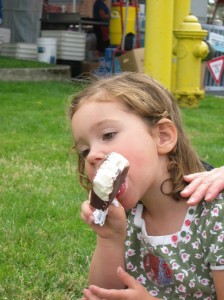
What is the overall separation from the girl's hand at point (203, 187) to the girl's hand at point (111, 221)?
184 millimetres

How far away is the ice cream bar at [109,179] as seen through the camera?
1676 millimetres

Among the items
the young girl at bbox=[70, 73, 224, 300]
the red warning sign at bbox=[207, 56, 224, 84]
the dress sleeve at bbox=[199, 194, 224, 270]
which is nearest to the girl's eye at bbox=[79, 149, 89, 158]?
the young girl at bbox=[70, 73, 224, 300]

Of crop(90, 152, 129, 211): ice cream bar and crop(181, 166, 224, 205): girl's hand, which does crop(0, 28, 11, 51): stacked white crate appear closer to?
crop(181, 166, 224, 205): girl's hand

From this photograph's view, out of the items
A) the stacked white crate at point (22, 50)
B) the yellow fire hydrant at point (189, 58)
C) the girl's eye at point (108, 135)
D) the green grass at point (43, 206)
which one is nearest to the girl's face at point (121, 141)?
the girl's eye at point (108, 135)

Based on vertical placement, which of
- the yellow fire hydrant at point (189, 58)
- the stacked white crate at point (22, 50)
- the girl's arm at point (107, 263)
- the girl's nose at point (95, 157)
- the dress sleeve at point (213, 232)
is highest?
the girl's nose at point (95, 157)

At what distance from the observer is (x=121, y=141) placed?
1825 mm

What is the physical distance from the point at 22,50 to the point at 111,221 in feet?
35.3

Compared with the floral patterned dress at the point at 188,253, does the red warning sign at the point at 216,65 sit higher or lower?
lower

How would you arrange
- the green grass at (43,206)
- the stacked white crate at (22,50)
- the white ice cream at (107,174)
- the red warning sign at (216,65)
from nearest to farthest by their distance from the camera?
1. the white ice cream at (107,174)
2. the green grass at (43,206)
3. the red warning sign at (216,65)
4. the stacked white crate at (22,50)

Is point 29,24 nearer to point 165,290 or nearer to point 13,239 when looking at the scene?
point 13,239

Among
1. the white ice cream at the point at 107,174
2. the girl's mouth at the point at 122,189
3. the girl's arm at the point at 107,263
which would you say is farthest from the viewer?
the girl's arm at the point at 107,263

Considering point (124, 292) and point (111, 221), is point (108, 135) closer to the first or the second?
point (111, 221)

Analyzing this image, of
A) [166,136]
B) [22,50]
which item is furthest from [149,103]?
[22,50]

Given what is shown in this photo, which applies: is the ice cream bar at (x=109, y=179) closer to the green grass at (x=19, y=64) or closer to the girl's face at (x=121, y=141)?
the girl's face at (x=121, y=141)
